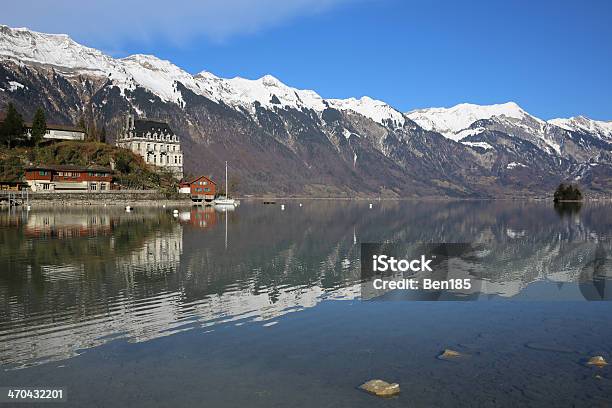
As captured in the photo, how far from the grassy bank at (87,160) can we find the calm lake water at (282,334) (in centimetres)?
12925

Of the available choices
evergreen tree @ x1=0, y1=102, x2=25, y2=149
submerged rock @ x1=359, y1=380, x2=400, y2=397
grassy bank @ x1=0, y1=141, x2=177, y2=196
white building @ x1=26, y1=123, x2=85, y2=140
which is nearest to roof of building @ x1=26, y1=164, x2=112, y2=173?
grassy bank @ x1=0, y1=141, x2=177, y2=196

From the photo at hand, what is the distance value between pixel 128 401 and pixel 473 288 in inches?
1066

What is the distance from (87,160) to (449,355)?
570 ft

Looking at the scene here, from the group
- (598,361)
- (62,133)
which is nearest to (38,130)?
(62,133)

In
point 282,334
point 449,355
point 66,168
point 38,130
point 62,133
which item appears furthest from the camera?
point 62,133

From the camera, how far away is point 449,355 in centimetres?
2330

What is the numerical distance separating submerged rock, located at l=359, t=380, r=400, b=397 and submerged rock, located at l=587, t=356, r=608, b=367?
859 centimetres

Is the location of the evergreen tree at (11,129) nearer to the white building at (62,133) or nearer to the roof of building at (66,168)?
the white building at (62,133)

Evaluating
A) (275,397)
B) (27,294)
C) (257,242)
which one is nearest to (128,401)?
(275,397)

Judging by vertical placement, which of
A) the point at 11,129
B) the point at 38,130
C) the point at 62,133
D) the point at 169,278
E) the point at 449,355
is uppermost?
the point at 62,133

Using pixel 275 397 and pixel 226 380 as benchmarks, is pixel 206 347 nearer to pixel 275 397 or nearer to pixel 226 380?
pixel 226 380

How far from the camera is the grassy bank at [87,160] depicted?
166 m

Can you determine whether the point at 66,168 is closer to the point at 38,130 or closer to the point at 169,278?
the point at 38,130

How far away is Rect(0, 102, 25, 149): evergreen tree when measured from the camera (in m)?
172
